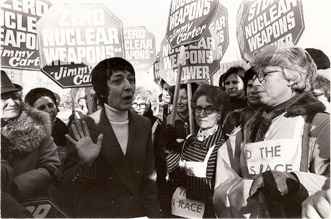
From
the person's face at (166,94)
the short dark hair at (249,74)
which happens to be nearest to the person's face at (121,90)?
the person's face at (166,94)

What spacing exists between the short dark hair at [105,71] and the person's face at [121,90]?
4 centimetres

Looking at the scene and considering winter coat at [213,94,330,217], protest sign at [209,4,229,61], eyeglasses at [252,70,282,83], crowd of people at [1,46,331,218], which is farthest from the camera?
protest sign at [209,4,229,61]

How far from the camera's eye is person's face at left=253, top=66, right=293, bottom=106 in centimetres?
479

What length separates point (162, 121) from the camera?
16.6ft

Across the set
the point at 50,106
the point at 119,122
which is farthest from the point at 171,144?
the point at 50,106

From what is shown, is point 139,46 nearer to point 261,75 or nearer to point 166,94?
point 166,94

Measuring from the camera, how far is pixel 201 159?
496 cm

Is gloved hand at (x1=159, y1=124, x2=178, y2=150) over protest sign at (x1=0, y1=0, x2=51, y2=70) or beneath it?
beneath

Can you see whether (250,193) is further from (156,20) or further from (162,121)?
(156,20)

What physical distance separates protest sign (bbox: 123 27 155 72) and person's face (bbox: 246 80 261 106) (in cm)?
104

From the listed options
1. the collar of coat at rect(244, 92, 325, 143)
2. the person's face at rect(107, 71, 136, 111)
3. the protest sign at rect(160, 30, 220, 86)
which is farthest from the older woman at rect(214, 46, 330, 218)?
the person's face at rect(107, 71, 136, 111)

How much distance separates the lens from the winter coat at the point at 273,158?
463cm

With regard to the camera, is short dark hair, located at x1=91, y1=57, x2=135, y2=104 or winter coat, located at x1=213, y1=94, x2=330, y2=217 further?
short dark hair, located at x1=91, y1=57, x2=135, y2=104

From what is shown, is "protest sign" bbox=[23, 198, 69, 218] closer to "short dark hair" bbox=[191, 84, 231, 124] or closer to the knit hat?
the knit hat
